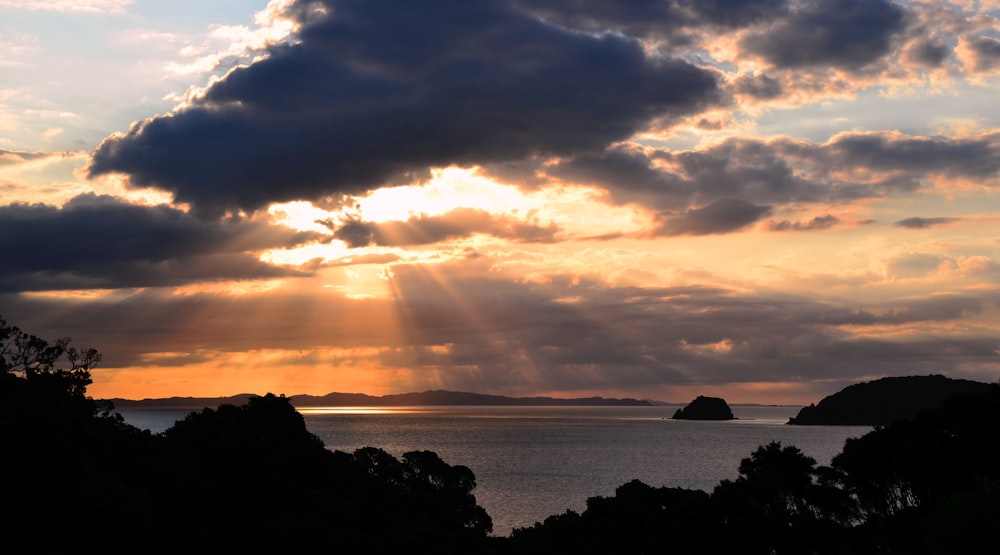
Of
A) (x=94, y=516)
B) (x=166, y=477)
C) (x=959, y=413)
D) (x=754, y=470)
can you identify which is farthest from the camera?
(x=754, y=470)

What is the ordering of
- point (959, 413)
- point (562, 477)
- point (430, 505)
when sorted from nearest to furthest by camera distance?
1. point (959, 413)
2. point (430, 505)
3. point (562, 477)

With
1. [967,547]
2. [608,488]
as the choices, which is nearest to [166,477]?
[967,547]

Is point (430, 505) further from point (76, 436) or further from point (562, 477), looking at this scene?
point (562, 477)

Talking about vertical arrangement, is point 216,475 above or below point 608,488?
above

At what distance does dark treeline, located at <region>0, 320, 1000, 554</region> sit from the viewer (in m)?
39.6

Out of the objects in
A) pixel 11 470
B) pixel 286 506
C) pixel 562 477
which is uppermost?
pixel 11 470

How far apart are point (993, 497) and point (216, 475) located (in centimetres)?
5051

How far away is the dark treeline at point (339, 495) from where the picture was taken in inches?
1560

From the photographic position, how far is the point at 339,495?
247ft

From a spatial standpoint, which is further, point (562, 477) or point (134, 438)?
point (562, 477)

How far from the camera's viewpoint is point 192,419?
8669 cm

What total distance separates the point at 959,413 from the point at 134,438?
56.4m

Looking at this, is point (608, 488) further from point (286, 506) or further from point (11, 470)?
point (11, 470)

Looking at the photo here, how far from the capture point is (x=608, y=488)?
16838 centimetres
